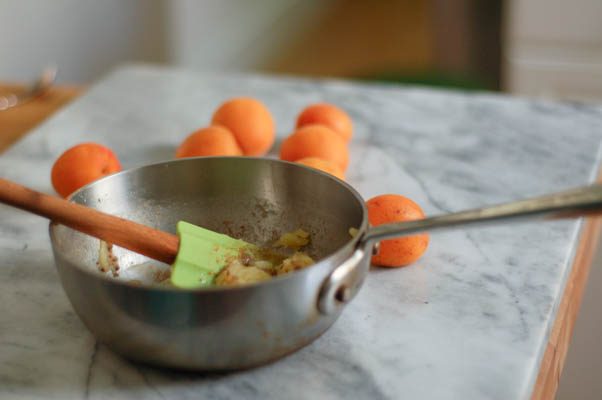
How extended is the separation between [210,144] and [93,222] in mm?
295

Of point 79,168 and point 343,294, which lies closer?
point 343,294

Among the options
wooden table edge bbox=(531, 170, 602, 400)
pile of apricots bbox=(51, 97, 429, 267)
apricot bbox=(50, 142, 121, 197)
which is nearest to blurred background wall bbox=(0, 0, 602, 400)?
wooden table edge bbox=(531, 170, 602, 400)

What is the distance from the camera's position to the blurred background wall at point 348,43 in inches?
68.9

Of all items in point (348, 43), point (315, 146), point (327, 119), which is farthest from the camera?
point (348, 43)

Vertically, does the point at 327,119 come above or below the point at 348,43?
above

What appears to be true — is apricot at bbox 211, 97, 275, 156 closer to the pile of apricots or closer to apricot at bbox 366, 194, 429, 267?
the pile of apricots

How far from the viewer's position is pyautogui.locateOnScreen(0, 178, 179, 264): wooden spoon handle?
63 cm

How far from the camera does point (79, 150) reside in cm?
88

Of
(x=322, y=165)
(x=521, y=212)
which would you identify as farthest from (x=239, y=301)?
(x=322, y=165)

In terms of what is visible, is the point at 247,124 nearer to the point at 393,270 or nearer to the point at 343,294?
the point at 393,270

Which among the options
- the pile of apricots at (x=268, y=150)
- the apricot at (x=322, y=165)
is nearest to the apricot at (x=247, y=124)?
the pile of apricots at (x=268, y=150)

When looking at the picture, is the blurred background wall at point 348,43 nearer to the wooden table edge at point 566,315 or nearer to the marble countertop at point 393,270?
the wooden table edge at point 566,315

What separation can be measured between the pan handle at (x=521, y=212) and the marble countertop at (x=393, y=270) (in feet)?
0.35

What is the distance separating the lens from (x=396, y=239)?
72cm
